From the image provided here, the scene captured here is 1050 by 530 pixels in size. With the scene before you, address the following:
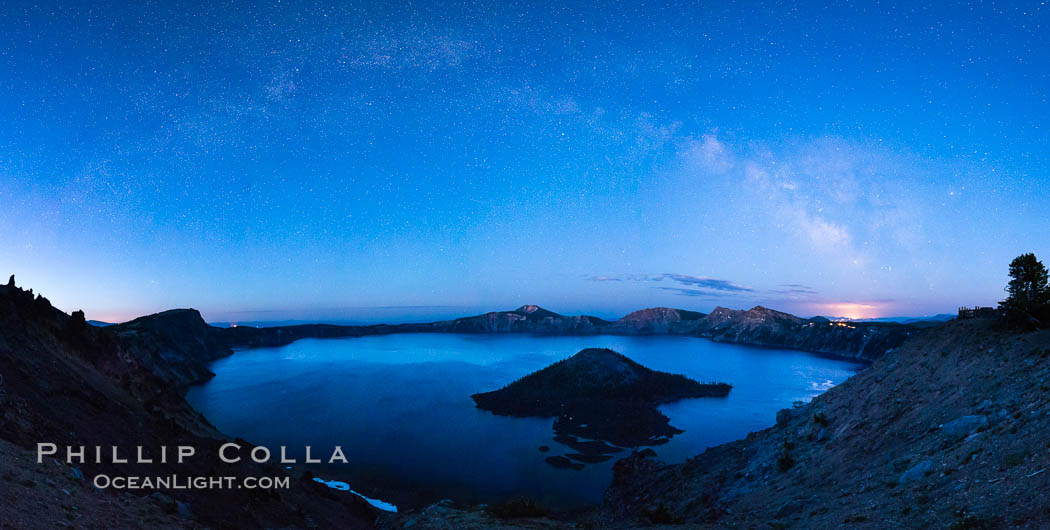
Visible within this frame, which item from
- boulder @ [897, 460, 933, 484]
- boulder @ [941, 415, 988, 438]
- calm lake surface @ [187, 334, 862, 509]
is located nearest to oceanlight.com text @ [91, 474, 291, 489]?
calm lake surface @ [187, 334, 862, 509]

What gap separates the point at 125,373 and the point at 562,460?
49.3 metres

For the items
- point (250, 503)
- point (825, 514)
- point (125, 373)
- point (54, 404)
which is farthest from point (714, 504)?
point (125, 373)

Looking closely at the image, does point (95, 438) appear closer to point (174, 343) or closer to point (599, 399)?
point (599, 399)

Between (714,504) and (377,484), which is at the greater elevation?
(714,504)

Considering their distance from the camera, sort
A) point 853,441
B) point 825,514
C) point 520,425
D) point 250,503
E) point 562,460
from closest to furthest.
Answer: point 825,514 < point 250,503 < point 853,441 < point 562,460 < point 520,425

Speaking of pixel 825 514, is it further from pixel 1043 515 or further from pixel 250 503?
pixel 250 503

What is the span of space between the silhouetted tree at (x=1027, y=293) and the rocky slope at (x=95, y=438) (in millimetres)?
43222

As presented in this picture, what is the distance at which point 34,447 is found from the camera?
1524cm

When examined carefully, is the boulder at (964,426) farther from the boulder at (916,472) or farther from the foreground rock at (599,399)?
the foreground rock at (599,399)

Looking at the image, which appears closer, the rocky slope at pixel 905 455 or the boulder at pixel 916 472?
the rocky slope at pixel 905 455

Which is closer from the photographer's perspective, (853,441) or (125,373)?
(853,441)

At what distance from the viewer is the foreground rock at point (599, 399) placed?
6950 cm

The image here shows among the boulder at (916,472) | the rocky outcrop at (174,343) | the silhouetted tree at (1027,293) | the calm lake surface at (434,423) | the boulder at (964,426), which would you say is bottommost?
the calm lake surface at (434,423)

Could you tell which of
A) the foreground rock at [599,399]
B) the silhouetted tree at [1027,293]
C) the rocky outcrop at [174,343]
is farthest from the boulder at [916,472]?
the rocky outcrop at [174,343]
